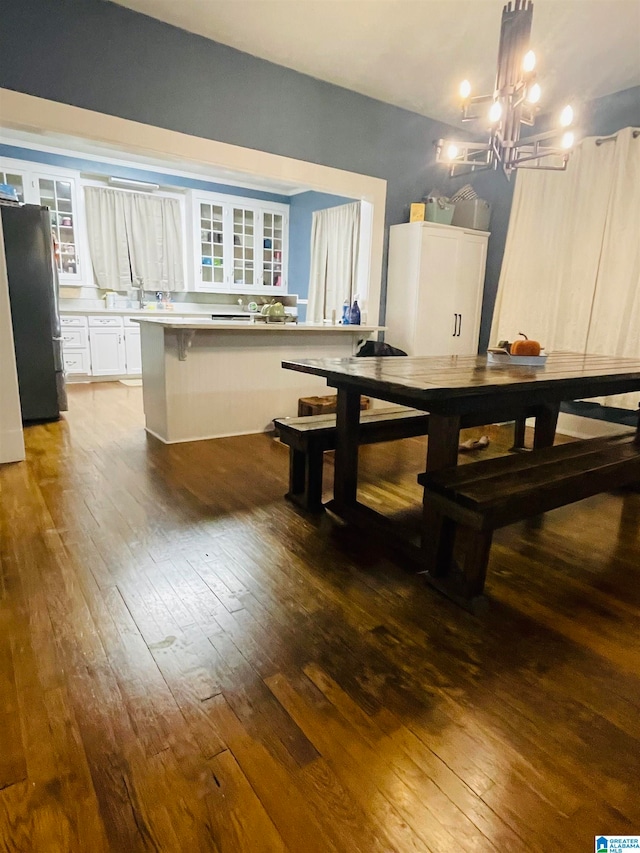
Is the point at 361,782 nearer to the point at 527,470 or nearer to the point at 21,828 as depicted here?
the point at 21,828

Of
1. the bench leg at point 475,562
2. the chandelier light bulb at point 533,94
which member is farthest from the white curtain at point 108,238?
the bench leg at point 475,562

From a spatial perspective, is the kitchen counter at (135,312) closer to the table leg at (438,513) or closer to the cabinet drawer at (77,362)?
→ the cabinet drawer at (77,362)

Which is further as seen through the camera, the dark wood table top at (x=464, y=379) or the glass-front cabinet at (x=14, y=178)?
the glass-front cabinet at (x=14, y=178)

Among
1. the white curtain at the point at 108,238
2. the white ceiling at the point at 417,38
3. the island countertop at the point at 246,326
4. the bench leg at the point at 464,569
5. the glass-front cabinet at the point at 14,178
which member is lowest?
the bench leg at the point at 464,569

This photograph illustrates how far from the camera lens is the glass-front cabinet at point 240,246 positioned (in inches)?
277

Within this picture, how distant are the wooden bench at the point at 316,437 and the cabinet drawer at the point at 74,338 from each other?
4.45m

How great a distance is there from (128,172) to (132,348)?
89.1 inches

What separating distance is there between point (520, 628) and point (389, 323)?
11.6 feet

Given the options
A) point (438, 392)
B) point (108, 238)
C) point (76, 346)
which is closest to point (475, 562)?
point (438, 392)

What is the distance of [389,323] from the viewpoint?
477 cm

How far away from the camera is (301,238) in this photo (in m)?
7.38

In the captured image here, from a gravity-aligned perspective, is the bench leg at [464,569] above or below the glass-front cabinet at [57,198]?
below

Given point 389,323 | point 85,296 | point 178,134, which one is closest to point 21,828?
point 178,134

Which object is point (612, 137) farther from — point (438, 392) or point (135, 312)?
point (135, 312)
